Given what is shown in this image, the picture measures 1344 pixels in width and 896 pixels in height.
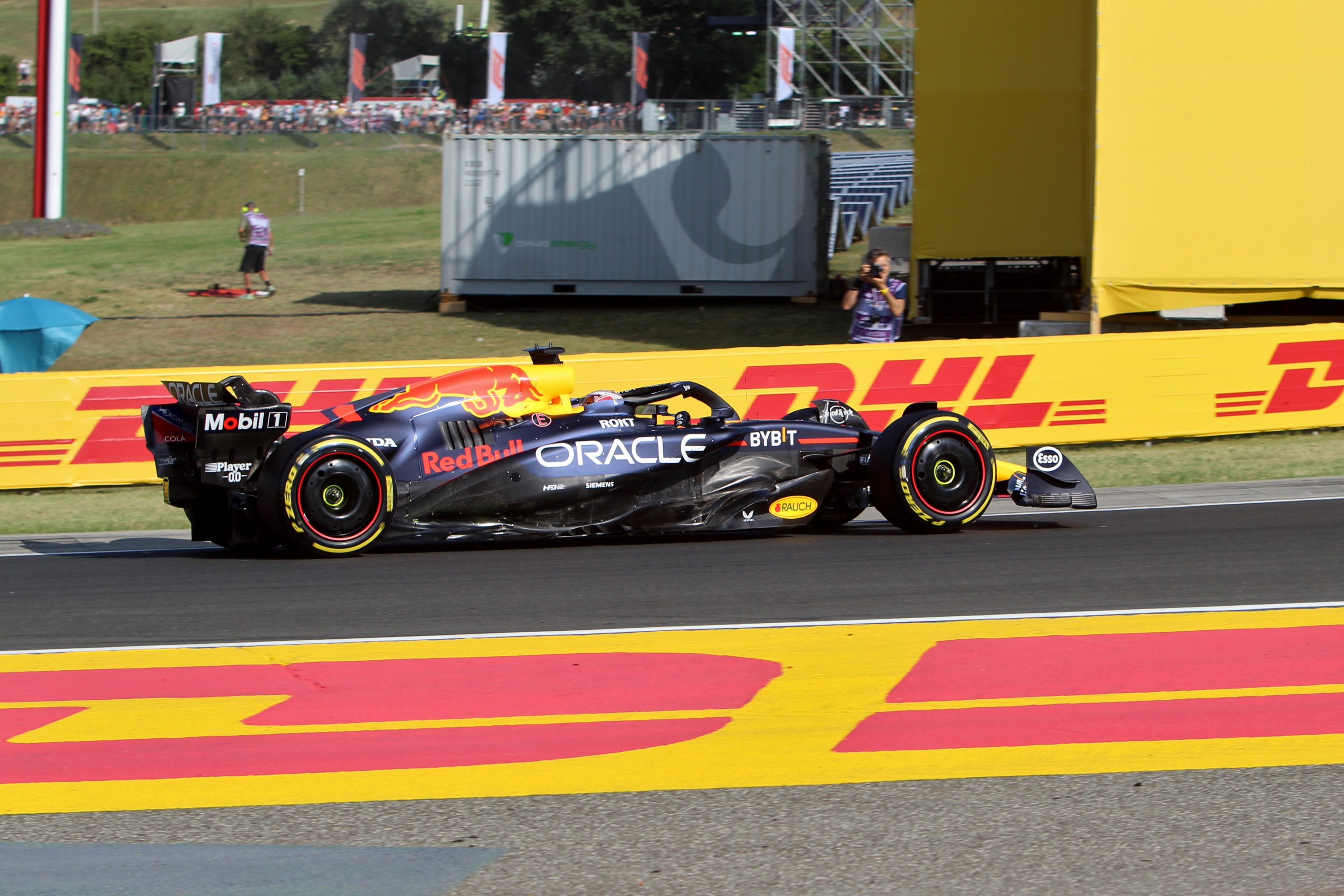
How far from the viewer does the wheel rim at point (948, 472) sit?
9320 mm

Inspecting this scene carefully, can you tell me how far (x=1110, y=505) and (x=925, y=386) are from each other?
288cm

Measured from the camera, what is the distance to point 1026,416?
1359 cm

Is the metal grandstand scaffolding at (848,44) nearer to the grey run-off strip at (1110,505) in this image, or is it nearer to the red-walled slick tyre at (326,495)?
the grey run-off strip at (1110,505)

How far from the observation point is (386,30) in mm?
120938

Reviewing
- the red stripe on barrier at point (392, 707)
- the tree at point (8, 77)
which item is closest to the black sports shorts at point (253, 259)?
the red stripe on barrier at point (392, 707)

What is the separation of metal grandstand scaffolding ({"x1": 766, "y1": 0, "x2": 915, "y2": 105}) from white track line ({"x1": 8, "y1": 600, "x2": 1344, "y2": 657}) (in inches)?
Result: 2136

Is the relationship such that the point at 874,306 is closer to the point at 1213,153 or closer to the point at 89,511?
the point at 1213,153

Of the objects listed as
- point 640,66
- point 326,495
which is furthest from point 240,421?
point 640,66

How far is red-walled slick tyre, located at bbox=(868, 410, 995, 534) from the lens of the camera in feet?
30.5

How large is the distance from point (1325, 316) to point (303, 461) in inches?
568

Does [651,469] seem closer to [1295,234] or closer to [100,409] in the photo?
[100,409]

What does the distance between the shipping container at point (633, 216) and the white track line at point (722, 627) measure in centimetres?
1744

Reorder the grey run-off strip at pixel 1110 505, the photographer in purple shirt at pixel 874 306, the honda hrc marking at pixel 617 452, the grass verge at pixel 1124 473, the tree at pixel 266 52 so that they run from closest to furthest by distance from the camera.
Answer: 1. the honda hrc marking at pixel 617 452
2. the grey run-off strip at pixel 1110 505
3. the grass verge at pixel 1124 473
4. the photographer in purple shirt at pixel 874 306
5. the tree at pixel 266 52

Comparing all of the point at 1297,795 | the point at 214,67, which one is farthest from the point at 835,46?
the point at 1297,795
